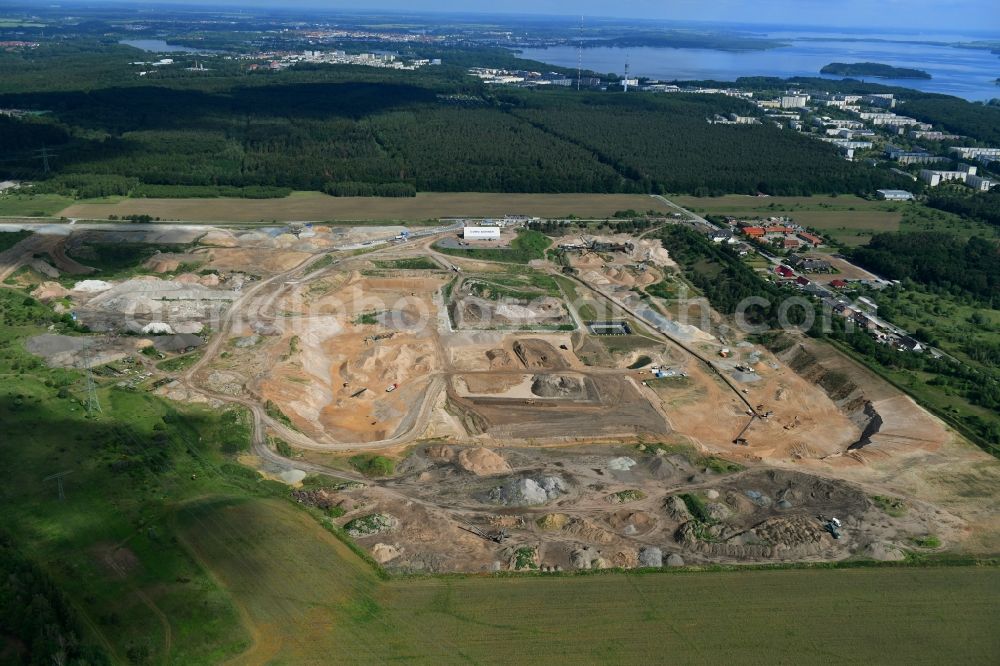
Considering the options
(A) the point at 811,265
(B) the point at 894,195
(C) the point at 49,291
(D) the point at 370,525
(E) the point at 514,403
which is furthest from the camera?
(B) the point at 894,195

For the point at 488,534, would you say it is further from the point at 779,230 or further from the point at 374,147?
the point at 374,147

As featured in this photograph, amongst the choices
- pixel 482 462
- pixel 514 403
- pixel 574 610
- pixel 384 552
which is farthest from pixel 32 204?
pixel 574 610

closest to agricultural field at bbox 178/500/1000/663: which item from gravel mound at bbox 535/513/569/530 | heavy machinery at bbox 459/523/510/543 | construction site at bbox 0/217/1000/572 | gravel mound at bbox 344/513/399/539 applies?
gravel mound at bbox 344/513/399/539

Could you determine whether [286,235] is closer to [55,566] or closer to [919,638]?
[55,566]

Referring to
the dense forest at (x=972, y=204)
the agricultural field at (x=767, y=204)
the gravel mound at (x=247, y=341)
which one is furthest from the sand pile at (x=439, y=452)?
the dense forest at (x=972, y=204)

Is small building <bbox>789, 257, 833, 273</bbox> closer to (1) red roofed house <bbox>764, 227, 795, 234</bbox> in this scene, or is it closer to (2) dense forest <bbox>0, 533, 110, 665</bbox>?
(1) red roofed house <bbox>764, 227, 795, 234</bbox>

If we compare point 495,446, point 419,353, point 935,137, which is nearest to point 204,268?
point 419,353

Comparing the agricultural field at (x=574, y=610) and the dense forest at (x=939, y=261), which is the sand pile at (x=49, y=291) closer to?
the agricultural field at (x=574, y=610)
